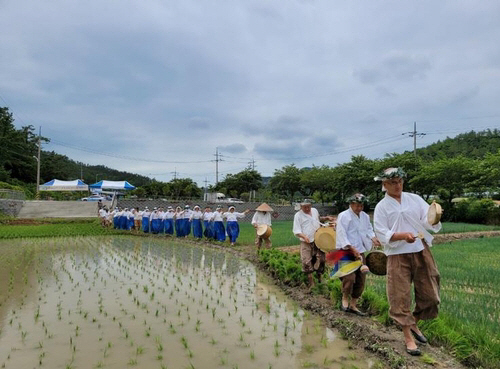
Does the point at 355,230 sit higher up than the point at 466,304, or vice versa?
the point at 355,230

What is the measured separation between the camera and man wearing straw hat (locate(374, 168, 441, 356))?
3.67 m

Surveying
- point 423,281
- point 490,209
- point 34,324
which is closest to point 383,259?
point 423,281

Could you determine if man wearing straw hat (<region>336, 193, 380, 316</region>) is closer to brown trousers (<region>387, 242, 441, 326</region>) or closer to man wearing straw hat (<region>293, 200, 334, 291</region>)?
brown trousers (<region>387, 242, 441, 326</region>)

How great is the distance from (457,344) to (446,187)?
26.7 meters

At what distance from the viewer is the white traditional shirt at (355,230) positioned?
496 cm

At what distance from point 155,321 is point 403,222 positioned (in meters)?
3.35

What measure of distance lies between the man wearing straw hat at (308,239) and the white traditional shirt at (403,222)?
258cm

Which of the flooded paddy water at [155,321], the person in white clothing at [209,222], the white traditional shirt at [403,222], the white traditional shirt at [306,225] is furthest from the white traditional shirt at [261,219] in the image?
the white traditional shirt at [403,222]

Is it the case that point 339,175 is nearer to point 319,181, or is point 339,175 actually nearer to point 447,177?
point 319,181

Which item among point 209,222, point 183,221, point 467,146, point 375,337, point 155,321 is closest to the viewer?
point 375,337

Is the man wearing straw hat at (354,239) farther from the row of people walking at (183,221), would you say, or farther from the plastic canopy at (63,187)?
the plastic canopy at (63,187)

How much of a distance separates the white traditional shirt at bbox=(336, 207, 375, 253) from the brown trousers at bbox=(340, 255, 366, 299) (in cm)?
33

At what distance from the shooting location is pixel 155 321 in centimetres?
499

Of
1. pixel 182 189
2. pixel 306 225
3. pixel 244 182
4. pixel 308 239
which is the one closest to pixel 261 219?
pixel 306 225
